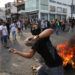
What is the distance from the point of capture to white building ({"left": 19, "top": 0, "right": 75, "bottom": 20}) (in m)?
61.3

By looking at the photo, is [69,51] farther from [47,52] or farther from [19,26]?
[19,26]

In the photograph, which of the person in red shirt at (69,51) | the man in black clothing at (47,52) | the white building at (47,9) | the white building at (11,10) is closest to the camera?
the man in black clothing at (47,52)

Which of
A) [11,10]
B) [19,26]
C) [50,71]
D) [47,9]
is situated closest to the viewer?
[50,71]

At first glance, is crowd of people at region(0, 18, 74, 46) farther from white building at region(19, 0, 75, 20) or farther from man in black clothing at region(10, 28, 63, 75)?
white building at region(19, 0, 75, 20)

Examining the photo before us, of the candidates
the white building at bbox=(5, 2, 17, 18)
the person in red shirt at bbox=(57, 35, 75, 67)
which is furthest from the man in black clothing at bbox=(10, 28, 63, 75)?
the white building at bbox=(5, 2, 17, 18)

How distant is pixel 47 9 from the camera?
63.4m

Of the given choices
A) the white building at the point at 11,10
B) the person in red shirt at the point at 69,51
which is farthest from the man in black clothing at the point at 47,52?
the white building at the point at 11,10

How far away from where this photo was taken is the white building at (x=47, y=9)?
201 feet

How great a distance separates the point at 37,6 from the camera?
2432 inches

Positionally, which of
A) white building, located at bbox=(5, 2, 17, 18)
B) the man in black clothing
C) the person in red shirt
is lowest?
white building, located at bbox=(5, 2, 17, 18)

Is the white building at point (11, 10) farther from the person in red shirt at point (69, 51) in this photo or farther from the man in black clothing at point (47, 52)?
the man in black clothing at point (47, 52)

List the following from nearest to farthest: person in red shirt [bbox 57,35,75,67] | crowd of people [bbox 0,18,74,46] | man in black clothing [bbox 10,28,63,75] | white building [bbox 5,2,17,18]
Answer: man in black clothing [bbox 10,28,63,75] < person in red shirt [bbox 57,35,75,67] < crowd of people [bbox 0,18,74,46] < white building [bbox 5,2,17,18]

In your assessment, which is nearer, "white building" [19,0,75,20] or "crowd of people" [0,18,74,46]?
"crowd of people" [0,18,74,46]

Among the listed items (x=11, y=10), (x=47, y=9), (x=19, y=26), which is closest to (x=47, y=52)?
(x=19, y=26)
